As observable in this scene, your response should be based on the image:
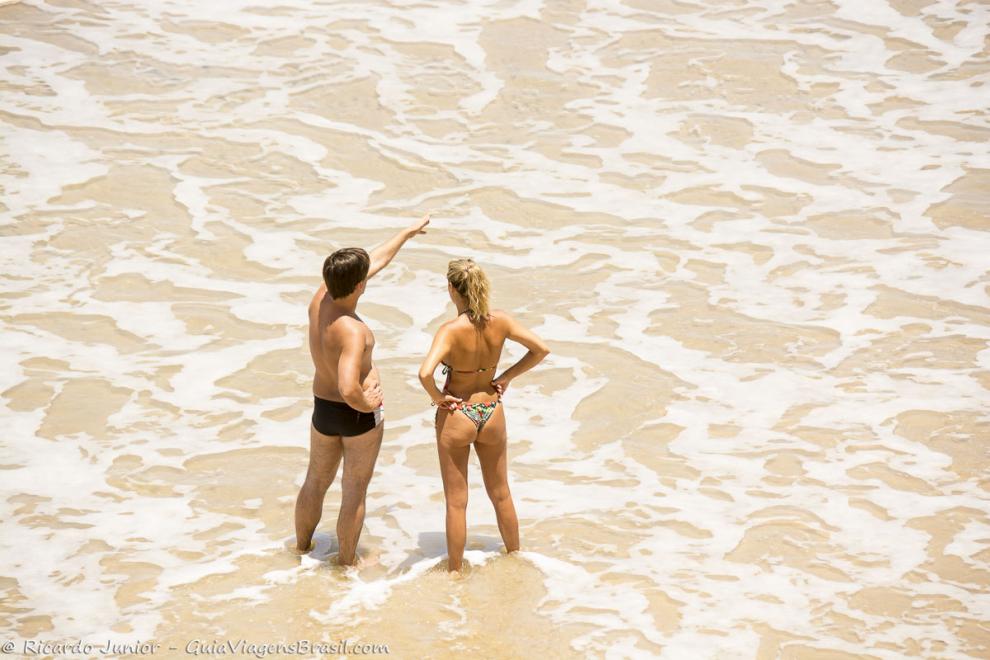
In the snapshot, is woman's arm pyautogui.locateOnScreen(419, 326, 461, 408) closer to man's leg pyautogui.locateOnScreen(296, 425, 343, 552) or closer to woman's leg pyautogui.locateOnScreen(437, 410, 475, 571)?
woman's leg pyautogui.locateOnScreen(437, 410, 475, 571)

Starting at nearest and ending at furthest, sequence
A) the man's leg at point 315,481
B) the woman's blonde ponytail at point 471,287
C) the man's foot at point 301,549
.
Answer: the woman's blonde ponytail at point 471,287 → the man's leg at point 315,481 → the man's foot at point 301,549

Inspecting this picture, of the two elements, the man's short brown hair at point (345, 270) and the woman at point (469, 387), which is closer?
the man's short brown hair at point (345, 270)

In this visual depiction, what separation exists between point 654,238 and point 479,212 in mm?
1833

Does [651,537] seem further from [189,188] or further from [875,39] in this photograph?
[875,39]

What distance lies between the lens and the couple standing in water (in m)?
5.19

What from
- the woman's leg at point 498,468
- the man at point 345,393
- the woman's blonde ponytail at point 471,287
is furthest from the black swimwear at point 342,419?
the woman's blonde ponytail at point 471,287

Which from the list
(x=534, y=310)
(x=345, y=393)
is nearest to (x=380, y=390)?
(x=345, y=393)

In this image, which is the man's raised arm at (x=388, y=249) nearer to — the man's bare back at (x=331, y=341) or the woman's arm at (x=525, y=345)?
the man's bare back at (x=331, y=341)

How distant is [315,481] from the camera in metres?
5.57

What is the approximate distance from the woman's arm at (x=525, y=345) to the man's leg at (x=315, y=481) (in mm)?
884

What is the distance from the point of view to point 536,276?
9984mm

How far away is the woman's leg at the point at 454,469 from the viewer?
542cm

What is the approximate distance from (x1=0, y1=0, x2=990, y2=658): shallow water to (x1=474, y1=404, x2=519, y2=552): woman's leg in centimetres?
23

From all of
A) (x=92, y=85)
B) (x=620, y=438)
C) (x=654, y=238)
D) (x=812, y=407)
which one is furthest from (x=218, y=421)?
(x=92, y=85)
